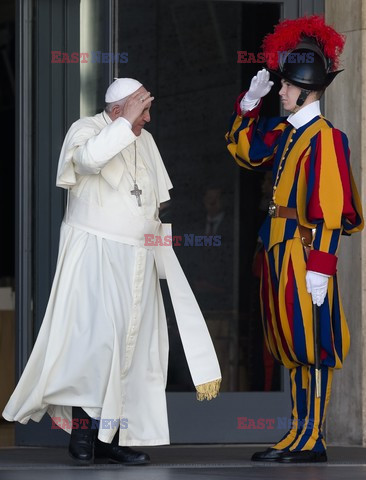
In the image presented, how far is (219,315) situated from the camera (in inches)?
300

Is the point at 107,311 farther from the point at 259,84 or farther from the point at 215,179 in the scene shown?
the point at 215,179

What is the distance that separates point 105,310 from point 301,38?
155cm

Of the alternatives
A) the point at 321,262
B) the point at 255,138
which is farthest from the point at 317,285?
the point at 255,138

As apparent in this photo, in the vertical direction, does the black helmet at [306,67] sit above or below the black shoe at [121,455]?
above

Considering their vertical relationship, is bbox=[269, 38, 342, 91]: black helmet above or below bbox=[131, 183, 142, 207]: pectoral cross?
above

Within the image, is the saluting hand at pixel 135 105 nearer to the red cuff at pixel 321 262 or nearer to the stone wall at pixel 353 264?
the red cuff at pixel 321 262

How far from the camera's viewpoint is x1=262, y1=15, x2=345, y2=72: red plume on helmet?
21.1 ft

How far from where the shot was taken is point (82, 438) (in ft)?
20.5

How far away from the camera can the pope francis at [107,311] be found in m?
6.16

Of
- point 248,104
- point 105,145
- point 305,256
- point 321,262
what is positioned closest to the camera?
point 105,145
